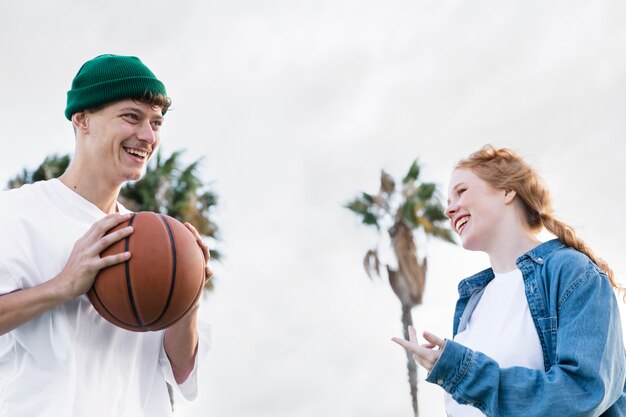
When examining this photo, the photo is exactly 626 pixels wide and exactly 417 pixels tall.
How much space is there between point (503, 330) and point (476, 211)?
66 cm

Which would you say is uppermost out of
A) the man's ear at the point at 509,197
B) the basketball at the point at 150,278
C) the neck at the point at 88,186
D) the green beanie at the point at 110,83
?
the green beanie at the point at 110,83

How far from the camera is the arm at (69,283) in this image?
321cm

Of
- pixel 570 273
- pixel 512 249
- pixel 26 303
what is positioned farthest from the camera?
pixel 512 249

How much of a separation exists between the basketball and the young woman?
1041 millimetres

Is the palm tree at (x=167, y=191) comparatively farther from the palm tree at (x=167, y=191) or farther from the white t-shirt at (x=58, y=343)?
the white t-shirt at (x=58, y=343)

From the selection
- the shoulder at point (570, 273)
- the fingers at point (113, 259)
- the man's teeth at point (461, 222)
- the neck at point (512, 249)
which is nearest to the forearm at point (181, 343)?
the fingers at point (113, 259)

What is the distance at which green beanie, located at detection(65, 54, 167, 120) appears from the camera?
3826mm

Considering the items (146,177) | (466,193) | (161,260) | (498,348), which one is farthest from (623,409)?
(146,177)

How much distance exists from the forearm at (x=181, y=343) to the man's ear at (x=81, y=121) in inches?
41.8

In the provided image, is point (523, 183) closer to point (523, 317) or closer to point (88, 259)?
point (523, 317)

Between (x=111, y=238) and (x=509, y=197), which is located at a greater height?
(x=509, y=197)

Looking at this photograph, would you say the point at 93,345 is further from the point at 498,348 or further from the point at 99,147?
the point at 498,348

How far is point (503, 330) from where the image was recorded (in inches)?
150

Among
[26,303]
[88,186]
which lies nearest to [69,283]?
[26,303]
